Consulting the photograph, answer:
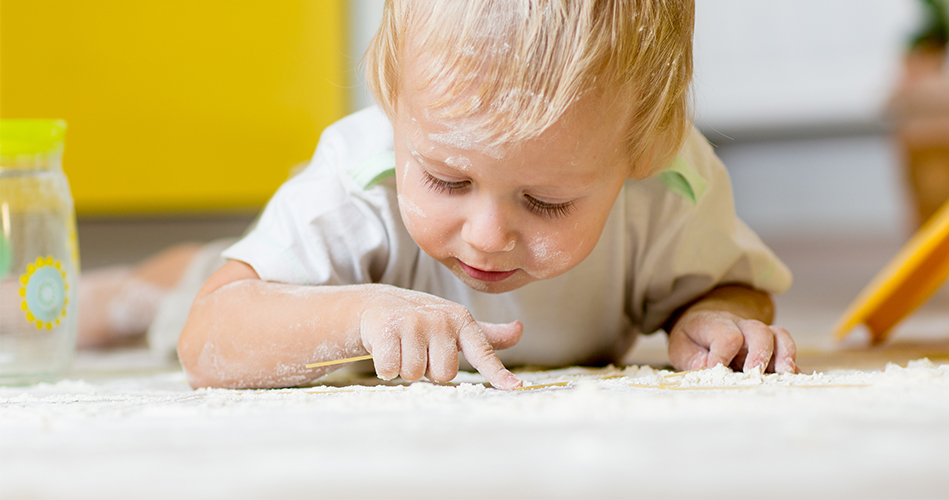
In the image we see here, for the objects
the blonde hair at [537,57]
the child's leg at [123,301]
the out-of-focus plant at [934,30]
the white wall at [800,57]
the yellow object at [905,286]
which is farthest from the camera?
the white wall at [800,57]

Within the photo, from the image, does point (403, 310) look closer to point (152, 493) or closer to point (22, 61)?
point (152, 493)

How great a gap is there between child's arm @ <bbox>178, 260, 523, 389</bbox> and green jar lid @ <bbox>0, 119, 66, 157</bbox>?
197 millimetres

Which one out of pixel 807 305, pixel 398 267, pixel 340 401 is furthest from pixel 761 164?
pixel 340 401

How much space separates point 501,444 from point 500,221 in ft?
0.65

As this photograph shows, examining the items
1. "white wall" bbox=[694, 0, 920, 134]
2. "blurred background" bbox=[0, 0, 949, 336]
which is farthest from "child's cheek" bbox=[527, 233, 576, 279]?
"white wall" bbox=[694, 0, 920, 134]

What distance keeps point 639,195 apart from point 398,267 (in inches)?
8.2

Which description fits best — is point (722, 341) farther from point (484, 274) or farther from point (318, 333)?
point (318, 333)

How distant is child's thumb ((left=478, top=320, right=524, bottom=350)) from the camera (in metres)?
0.56

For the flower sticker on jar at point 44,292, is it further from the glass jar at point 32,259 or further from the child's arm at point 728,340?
the child's arm at point 728,340

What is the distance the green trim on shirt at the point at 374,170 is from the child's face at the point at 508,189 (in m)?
0.07

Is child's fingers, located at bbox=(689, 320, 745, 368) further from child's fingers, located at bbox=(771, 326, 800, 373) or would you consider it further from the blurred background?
the blurred background

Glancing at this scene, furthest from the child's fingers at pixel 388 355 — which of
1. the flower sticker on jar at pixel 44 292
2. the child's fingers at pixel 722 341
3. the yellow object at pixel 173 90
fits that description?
the yellow object at pixel 173 90

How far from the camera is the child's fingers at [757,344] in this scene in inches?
23.3

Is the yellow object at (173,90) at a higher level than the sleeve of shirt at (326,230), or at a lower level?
lower
